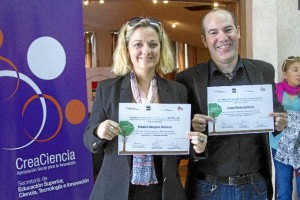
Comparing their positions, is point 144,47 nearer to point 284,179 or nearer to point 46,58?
point 46,58

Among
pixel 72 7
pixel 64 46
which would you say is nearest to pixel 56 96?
pixel 64 46

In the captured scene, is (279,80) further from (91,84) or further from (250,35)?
(91,84)

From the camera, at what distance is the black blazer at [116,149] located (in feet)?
5.95

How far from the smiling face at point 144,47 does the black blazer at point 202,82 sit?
265 mm

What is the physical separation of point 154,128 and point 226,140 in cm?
38

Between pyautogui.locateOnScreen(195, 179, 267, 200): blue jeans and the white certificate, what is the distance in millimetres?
254

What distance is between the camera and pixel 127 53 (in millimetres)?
1905

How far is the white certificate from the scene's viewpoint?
1.96 meters

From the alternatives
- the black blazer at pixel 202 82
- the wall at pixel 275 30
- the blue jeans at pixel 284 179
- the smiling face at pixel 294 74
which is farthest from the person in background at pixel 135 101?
the wall at pixel 275 30

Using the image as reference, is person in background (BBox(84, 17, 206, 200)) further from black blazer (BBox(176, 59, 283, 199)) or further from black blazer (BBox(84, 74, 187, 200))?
black blazer (BBox(176, 59, 283, 199))

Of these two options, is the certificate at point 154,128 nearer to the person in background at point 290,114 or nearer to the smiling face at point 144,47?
the smiling face at point 144,47

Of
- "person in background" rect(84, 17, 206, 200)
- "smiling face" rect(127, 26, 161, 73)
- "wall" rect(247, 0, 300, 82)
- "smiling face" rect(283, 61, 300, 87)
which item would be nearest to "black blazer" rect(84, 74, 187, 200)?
"person in background" rect(84, 17, 206, 200)

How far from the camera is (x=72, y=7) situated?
9.50 ft

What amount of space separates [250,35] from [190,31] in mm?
8048
